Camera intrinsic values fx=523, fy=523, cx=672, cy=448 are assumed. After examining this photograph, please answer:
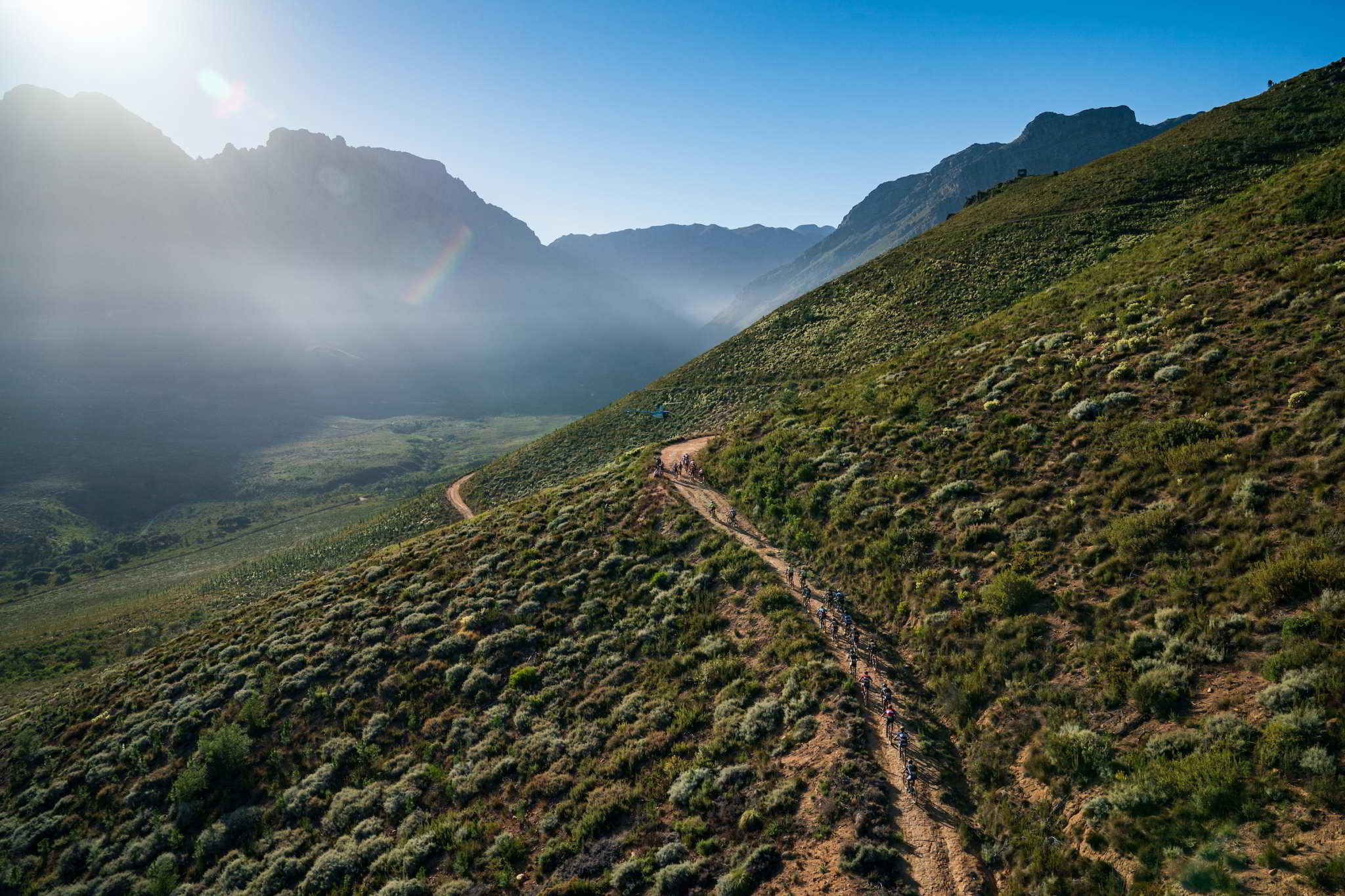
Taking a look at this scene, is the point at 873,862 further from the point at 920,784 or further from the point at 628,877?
the point at 628,877

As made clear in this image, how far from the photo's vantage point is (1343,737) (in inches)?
322

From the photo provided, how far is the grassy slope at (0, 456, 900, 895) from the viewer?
1256cm

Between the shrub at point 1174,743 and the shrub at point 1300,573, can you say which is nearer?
the shrub at point 1174,743

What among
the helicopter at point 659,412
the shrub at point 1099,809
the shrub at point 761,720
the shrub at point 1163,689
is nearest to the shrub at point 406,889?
the shrub at point 761,720

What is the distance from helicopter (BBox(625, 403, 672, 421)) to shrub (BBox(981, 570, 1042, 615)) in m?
43.4

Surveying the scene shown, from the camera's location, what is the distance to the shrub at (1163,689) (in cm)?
1028

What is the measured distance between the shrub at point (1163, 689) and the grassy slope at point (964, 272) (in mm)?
36584

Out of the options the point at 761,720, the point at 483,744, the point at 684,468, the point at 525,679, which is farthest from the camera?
the point at 684,468

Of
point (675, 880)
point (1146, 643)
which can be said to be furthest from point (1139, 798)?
point (675, 880)

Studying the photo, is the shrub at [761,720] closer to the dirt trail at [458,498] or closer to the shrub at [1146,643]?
the shrub at [1146,643]

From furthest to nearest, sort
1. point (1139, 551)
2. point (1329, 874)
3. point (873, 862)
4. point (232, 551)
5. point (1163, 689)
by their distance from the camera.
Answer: point (232, 551) → point (1139, 551) → point (1163, 689) → point (873, 862) → point (1329, 874)

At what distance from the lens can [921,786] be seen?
11672mm

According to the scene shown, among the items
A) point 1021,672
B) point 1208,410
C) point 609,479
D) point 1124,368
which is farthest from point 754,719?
point 609,479

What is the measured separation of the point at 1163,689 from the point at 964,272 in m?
54.5
